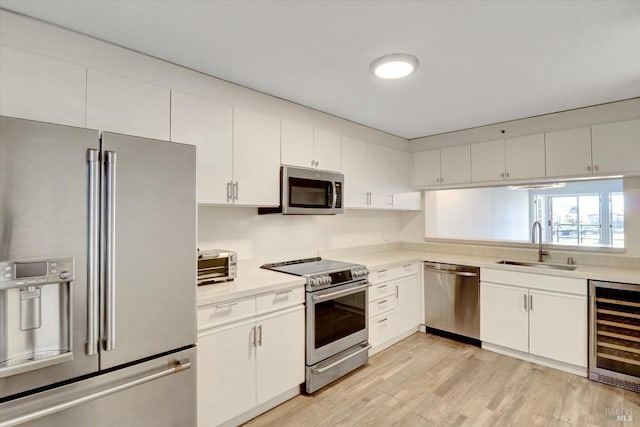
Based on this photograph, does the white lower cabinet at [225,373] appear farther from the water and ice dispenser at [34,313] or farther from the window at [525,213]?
the window at [525,213]

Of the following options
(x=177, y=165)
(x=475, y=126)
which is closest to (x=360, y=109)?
(x=475, y=126)

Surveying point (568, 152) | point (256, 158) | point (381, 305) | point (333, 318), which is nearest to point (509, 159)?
point (568, 152)

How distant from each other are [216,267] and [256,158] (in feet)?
2.94

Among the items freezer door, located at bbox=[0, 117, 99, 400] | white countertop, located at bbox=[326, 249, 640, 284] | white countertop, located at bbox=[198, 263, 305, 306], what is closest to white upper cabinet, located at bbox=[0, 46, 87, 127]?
freezer door, located at bbox=[0, 117, 99, 400]

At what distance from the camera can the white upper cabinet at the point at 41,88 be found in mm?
1513

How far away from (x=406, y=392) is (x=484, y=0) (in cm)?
264

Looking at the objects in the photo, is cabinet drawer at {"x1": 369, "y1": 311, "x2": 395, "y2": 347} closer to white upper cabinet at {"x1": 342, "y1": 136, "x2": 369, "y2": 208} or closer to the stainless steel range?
the stainless steel range

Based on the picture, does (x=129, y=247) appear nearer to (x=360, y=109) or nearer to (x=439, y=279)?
(x=360, y=109)

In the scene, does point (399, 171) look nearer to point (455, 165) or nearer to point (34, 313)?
point (455, 165)

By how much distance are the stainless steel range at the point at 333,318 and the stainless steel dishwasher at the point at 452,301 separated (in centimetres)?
113

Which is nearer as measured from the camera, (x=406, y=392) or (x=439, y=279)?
(x=406, y=392)

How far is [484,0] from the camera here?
1456 millimetres

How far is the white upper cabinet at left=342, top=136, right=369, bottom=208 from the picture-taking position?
329 cm

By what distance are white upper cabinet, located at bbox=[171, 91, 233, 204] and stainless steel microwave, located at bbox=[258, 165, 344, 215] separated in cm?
51
